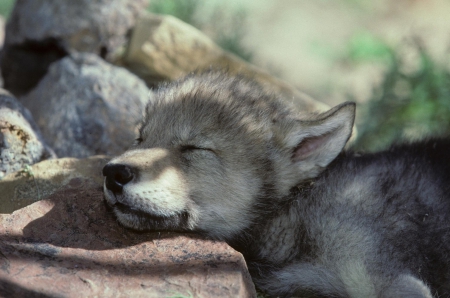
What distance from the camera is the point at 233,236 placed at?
369 centimetres

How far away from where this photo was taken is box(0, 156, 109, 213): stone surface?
403 cm

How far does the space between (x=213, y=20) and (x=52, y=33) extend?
387 cm

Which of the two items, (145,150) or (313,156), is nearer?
(145,150)

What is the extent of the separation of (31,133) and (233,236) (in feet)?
6.32

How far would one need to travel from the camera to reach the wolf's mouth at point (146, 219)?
3281 millimetres

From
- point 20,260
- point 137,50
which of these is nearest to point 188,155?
point 20,260

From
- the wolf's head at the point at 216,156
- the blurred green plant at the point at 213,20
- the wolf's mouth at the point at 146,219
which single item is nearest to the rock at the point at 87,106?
the wolf's head at the point at 216,156

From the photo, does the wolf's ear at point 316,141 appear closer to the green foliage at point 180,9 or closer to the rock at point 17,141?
the rock at point 17,141

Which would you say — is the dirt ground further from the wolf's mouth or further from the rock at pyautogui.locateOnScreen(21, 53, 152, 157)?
the wolf's mouth

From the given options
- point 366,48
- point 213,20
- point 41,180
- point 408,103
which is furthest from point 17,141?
point 366,48

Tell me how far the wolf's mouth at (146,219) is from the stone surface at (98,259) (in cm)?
7

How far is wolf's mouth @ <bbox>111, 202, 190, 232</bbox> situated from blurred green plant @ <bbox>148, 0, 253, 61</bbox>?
6.04 meters

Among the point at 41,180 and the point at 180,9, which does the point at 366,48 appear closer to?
the point at 180,9

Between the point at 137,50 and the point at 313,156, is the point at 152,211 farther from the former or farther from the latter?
the point at 137,50
